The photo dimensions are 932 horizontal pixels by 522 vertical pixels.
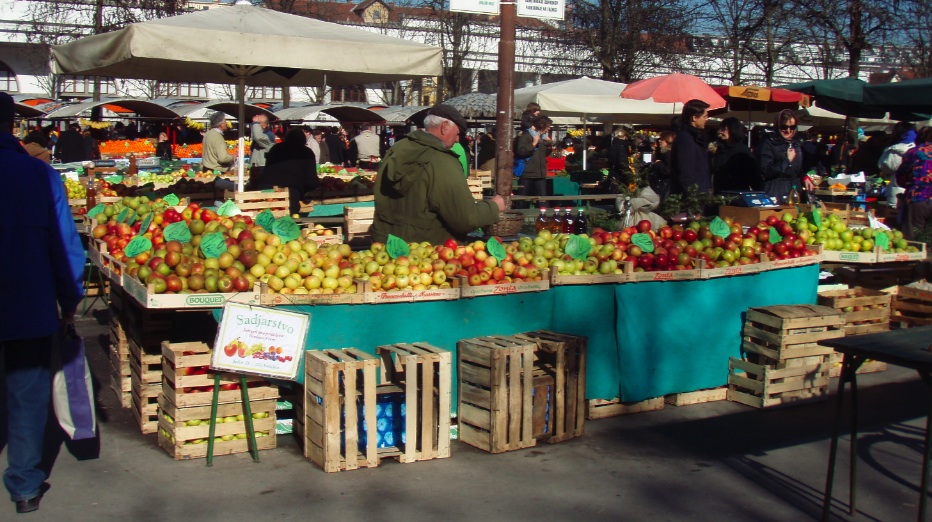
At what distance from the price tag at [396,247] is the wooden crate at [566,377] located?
0.90 meters

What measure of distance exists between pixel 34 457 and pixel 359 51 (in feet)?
15.8

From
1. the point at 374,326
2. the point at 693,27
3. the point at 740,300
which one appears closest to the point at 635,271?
the point at 740,300

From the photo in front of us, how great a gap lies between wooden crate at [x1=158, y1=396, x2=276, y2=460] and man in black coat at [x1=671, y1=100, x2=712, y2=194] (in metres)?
4.51

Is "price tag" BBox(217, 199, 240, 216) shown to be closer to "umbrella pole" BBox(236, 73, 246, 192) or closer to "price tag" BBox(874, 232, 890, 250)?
"umbrella pole" BBox(236, 73, 246, 192)

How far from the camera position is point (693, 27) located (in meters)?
29.6

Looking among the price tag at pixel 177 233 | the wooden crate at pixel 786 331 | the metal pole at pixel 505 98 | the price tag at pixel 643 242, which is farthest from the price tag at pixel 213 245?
the metal pole at pixel 505 98

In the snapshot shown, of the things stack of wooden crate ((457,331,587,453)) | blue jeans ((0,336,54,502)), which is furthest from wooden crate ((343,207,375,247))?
blue jeans ((0,336,54,502))

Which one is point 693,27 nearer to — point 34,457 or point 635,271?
point 635,271

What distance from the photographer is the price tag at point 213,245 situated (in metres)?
5.62

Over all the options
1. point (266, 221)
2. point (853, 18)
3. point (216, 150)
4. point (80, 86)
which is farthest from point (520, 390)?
point (80, 86)

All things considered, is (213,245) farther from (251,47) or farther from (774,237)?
(774,237)

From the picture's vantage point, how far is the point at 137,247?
19.1 ft

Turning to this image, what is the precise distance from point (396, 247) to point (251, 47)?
2.85 metres

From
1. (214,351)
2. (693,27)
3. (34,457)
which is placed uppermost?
(693,27)
